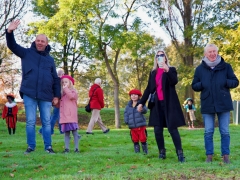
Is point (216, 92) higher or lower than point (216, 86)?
lower

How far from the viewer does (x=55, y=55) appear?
31672mm

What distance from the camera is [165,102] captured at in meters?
7.30

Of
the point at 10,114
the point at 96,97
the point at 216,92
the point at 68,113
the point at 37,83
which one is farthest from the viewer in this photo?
the point at 10,114

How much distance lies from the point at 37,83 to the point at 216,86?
3571 mm

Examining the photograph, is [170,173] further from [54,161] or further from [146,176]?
[54,161]

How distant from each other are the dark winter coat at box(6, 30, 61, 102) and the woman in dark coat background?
2218 mm

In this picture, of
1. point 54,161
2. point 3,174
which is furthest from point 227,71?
point 3,174

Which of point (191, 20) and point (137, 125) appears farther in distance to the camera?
point (191, 20)

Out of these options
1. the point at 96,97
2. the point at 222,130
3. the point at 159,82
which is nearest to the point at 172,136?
the point at 222,130

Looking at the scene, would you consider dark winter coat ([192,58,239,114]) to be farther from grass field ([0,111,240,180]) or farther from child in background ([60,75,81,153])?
child in background ([60,75,81,153])

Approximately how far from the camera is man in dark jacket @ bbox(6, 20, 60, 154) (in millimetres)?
8148

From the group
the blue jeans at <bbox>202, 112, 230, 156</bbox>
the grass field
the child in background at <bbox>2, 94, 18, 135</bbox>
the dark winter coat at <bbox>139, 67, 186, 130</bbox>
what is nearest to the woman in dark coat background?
the dark winter coat at <bbox>139, 67, 186, 130</bbox>

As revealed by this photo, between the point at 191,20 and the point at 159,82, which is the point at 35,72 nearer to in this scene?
the point at 159,82

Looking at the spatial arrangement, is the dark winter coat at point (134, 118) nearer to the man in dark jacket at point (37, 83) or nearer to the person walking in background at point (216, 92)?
the man in dark jacket at point (37, 83)
